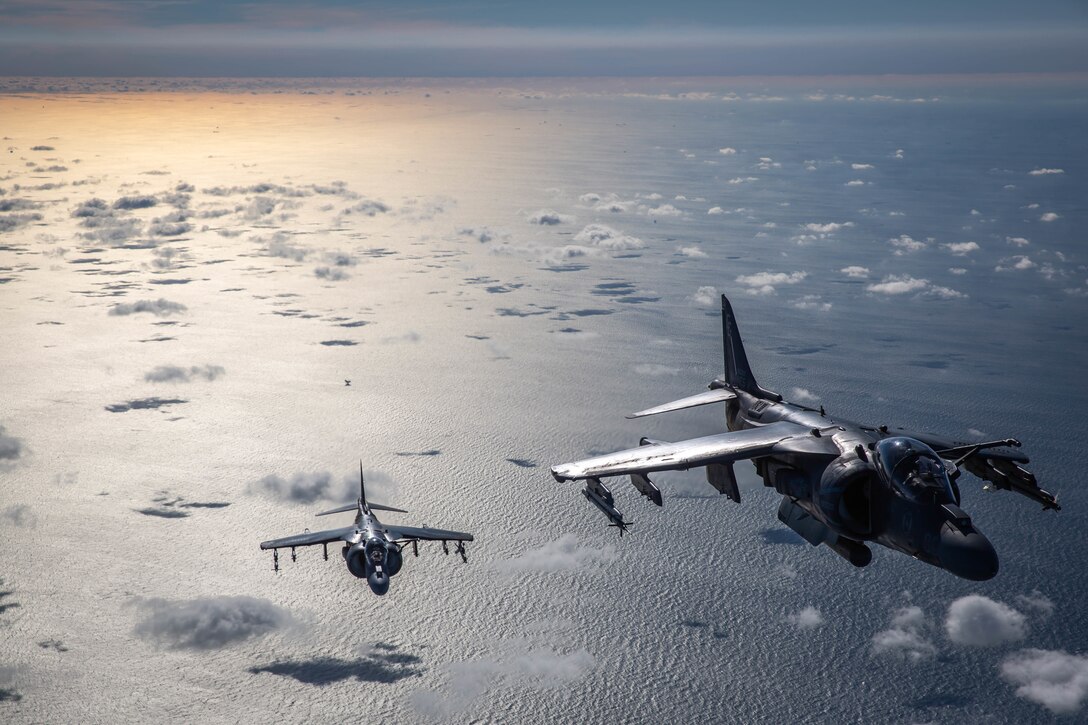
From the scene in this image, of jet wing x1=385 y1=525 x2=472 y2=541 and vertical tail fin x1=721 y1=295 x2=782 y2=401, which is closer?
vertical tail fin x1=721 y1=295 x2=782 y2=401

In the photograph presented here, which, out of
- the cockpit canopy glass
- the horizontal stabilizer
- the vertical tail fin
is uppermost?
the cockpit canopy glass

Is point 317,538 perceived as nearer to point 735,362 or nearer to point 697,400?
point 697,400

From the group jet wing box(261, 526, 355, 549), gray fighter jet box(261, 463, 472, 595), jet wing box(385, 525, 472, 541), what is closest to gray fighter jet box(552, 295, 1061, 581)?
gray fighter jet box(261, 463, 472, 595)

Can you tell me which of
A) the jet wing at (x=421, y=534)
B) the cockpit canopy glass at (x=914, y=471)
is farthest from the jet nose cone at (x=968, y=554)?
the jet wing at (x=421, y=534)

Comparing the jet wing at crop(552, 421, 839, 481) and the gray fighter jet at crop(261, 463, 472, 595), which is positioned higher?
the jet wing at crop(552, 421, 839, 481)

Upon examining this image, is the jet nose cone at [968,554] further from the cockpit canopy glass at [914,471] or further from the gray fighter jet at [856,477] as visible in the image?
the cockpit canopy glass at [914,471]

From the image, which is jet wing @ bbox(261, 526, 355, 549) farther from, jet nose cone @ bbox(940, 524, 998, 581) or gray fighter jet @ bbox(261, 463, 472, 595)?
jet nose cone @ bbox(940, 524, 998, 581)

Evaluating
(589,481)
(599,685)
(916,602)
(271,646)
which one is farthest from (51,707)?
(916,602)
